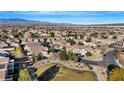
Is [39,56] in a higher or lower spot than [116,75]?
higher

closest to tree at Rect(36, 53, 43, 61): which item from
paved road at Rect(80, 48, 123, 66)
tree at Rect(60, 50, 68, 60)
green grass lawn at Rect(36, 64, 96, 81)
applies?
green grass lawn at Rect(36, 64, 96, 81)

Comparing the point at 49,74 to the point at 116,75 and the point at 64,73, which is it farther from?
the point at 116,75

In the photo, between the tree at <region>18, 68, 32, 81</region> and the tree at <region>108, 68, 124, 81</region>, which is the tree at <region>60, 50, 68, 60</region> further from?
the tree at <region>108, 68, 124, 81</region>

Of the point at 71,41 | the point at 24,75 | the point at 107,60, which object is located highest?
the point at 71,41

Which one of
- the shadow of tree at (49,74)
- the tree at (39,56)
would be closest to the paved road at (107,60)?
the shadow of tree at (49,74)

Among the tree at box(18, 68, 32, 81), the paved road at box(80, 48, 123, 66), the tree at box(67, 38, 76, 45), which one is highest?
the tree at box(67, 38, 76, 45)

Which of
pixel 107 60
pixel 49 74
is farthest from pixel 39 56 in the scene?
pixel 107 60
